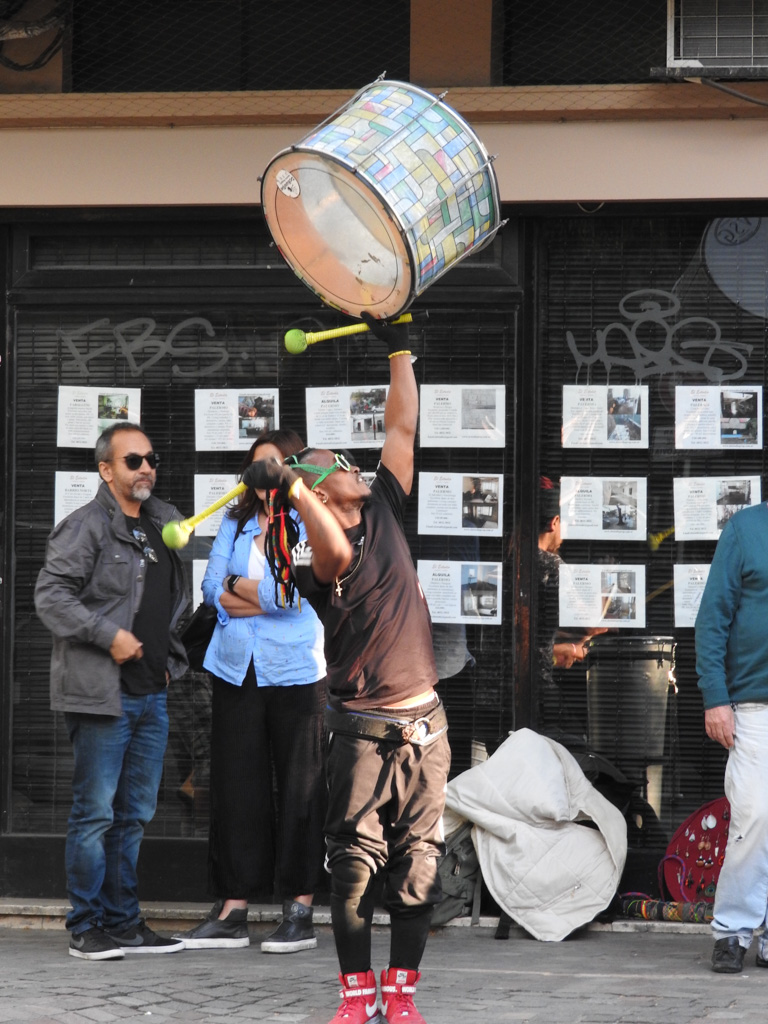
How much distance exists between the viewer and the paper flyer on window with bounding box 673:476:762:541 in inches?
254

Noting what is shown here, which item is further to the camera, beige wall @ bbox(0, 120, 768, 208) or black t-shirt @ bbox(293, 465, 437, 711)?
beige wall @ bbox(0, 120, 768, 208)

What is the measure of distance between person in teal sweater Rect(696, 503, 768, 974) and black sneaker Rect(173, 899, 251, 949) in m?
1.92

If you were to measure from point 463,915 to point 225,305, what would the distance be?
9.86 ft

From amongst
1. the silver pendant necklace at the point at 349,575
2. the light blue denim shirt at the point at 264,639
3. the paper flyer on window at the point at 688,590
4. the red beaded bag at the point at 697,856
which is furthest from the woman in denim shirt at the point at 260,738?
the paper flyer on window at the point at 688,590

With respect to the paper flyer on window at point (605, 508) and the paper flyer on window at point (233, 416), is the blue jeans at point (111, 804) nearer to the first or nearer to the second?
the paper flyer on window at point (233, 416)

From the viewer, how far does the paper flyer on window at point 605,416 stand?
21.4 feet

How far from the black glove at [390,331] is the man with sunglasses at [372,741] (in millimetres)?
439

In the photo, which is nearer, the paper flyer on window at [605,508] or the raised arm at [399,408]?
the raised arm at [399,408]

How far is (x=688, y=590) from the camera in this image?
21.2 ft

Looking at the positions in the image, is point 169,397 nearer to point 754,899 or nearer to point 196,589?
point 196,589

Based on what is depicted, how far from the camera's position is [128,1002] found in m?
4.79

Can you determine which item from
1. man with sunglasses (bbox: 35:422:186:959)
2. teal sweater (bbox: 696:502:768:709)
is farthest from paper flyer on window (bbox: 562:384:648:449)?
man with sunglasses (bbox: 35:422:186:959)

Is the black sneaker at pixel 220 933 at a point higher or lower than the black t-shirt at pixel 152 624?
lower

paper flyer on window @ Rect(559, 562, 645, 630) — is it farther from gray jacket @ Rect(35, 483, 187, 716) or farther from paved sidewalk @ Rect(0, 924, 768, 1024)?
gray jacket @ Rect(35, 483, 187, 716)
